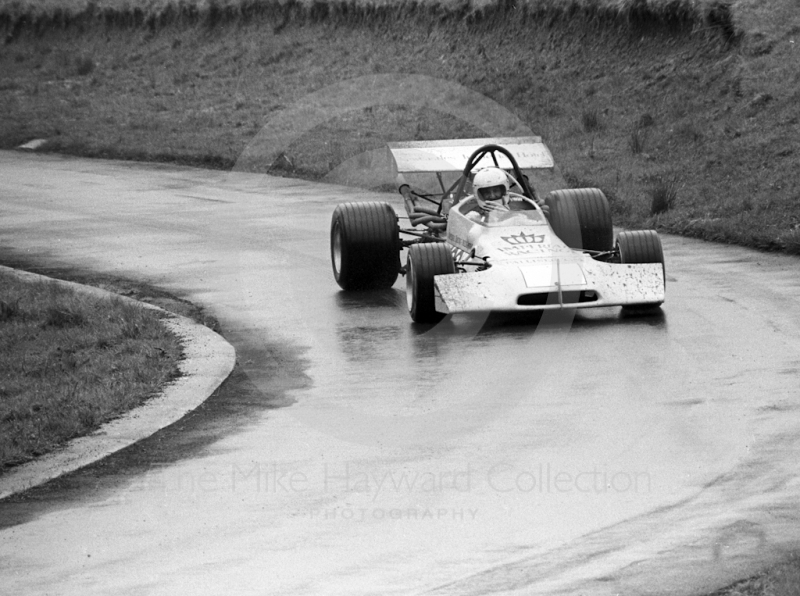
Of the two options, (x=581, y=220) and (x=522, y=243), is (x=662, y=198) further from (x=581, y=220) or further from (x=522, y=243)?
(x=522, y=243)

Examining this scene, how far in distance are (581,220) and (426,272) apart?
2.51 metres

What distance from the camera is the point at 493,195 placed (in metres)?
14.3

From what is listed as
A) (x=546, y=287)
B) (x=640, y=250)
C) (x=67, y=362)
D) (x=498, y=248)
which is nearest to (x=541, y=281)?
(x=546, y=287)

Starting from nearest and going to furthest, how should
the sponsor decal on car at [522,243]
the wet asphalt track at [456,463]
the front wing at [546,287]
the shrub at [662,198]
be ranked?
1. the wet asphalt track at [456,463]
2. the front wing at [546,287]
3. the sponsor decal on car at [522,243]
4. the shrub at [662,198]

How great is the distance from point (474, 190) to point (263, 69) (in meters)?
21.1

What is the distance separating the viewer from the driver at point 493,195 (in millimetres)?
14234

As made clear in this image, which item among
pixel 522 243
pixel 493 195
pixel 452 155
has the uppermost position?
pixel 452 155

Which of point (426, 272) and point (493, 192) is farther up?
point (493, 192)

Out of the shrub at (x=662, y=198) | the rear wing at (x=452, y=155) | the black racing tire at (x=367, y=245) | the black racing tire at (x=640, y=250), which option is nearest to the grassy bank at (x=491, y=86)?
the shrub at (x=662, y=198)

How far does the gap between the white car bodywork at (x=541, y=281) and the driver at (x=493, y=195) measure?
85 cm

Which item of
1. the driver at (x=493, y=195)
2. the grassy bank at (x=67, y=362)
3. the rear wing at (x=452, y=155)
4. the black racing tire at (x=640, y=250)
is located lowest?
the grassy bank at (x=67, y=362)

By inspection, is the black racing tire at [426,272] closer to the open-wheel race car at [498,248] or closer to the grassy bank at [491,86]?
the open-wheel race car at [498,248]

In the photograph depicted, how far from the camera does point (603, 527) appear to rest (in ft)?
25.0

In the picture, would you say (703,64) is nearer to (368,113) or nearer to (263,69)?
(368,113)
